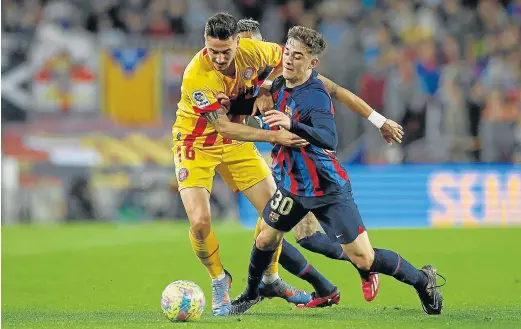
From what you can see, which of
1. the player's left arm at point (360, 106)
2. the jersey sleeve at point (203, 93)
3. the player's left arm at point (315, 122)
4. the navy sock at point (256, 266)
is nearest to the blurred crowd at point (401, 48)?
the player's left arm at point (360, 106)

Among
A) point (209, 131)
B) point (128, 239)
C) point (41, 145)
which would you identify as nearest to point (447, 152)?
point (128, 239)

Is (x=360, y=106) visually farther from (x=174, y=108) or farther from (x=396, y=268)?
(x=174, y=108)

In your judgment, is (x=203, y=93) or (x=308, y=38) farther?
(x=203, y=93)

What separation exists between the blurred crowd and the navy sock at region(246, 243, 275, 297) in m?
9.65

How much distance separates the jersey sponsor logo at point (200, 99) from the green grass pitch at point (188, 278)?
1.63m

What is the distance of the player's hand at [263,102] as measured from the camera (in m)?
8.16

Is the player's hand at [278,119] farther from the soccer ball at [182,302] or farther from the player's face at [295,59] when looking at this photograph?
the soccer ball at [182,302]

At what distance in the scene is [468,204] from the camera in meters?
16.9

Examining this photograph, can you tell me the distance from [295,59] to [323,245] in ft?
5.81

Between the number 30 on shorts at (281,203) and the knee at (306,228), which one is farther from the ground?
the number 30 on shorts at (281,203)

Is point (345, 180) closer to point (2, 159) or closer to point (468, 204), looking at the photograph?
point (468, 204)

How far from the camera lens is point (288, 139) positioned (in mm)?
7570

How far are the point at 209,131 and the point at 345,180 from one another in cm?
140

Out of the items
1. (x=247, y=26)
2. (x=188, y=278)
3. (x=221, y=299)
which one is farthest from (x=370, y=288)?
(x=188, y=278)
